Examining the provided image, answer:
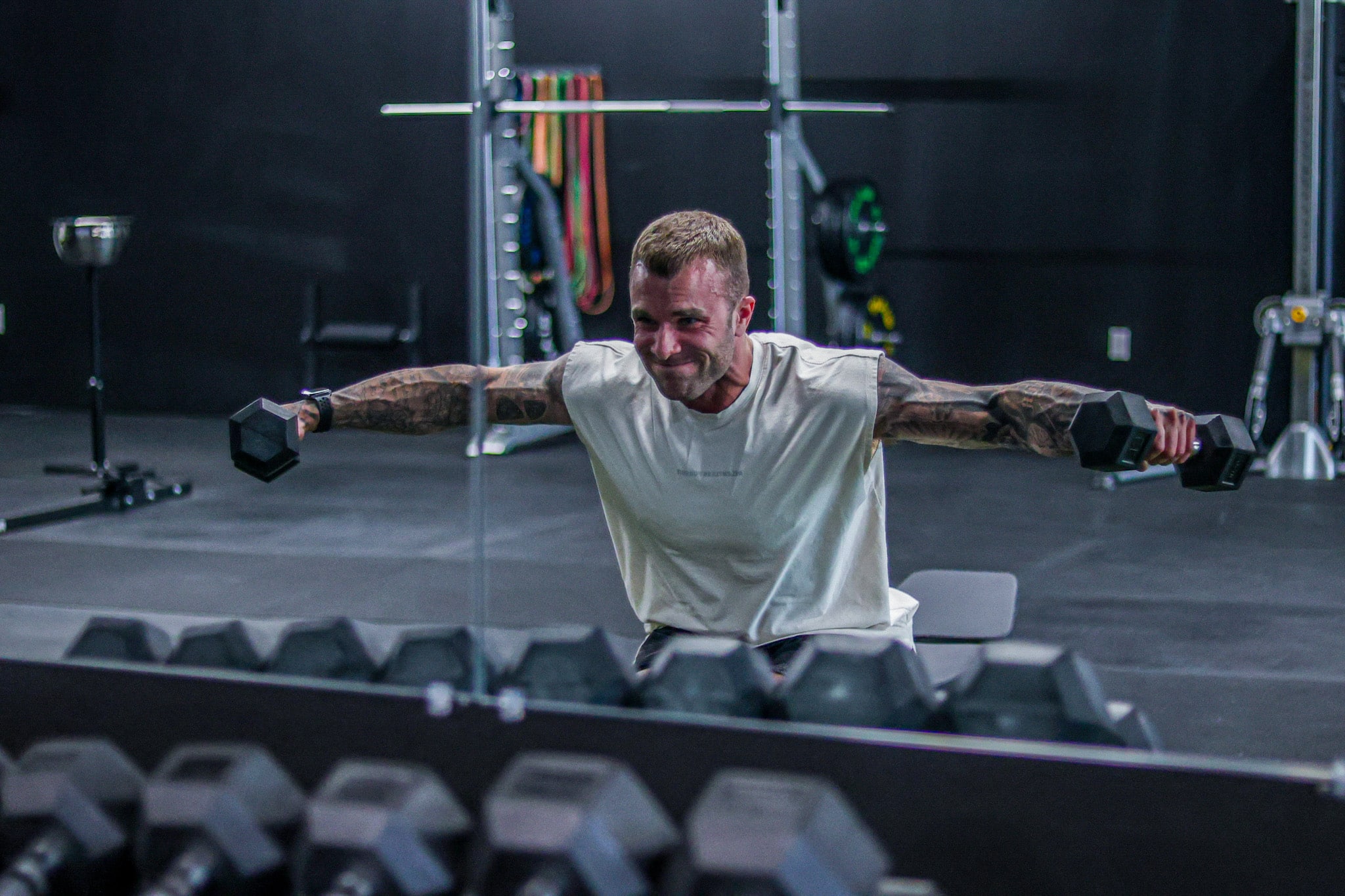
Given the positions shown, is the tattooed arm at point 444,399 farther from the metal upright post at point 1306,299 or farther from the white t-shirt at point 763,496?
the metal upright post at point 1306,299

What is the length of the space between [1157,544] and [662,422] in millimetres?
2909

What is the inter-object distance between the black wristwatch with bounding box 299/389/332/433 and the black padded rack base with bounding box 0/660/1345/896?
841mm

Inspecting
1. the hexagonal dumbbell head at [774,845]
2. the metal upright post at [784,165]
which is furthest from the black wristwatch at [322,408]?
the metal upright post at [784,165]

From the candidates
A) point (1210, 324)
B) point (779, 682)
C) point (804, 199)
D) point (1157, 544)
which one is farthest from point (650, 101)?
Result: point (779, 682)

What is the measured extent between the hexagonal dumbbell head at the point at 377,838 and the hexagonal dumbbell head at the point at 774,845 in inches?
5.2

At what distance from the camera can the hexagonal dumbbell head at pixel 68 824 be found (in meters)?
0.84

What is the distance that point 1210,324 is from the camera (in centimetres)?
623

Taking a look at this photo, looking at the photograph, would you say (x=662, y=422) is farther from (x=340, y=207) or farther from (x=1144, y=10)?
(x=340, y=207)

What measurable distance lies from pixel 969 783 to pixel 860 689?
127mm

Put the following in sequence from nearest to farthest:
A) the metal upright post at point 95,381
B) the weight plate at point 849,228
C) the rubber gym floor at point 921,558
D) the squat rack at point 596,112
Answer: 1. the rubber gym floor at point 921,558
2. the metal upright post at point 95,381
3. the squat rack at point 596,112
4. the weight plate at point 849,228

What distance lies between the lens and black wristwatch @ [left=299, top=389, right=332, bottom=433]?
174cm

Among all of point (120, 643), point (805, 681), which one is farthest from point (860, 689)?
point (120, 643)

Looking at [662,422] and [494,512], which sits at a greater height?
[662,422]

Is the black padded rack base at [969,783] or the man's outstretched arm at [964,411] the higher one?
the man's outstretched arm at [964,411]
